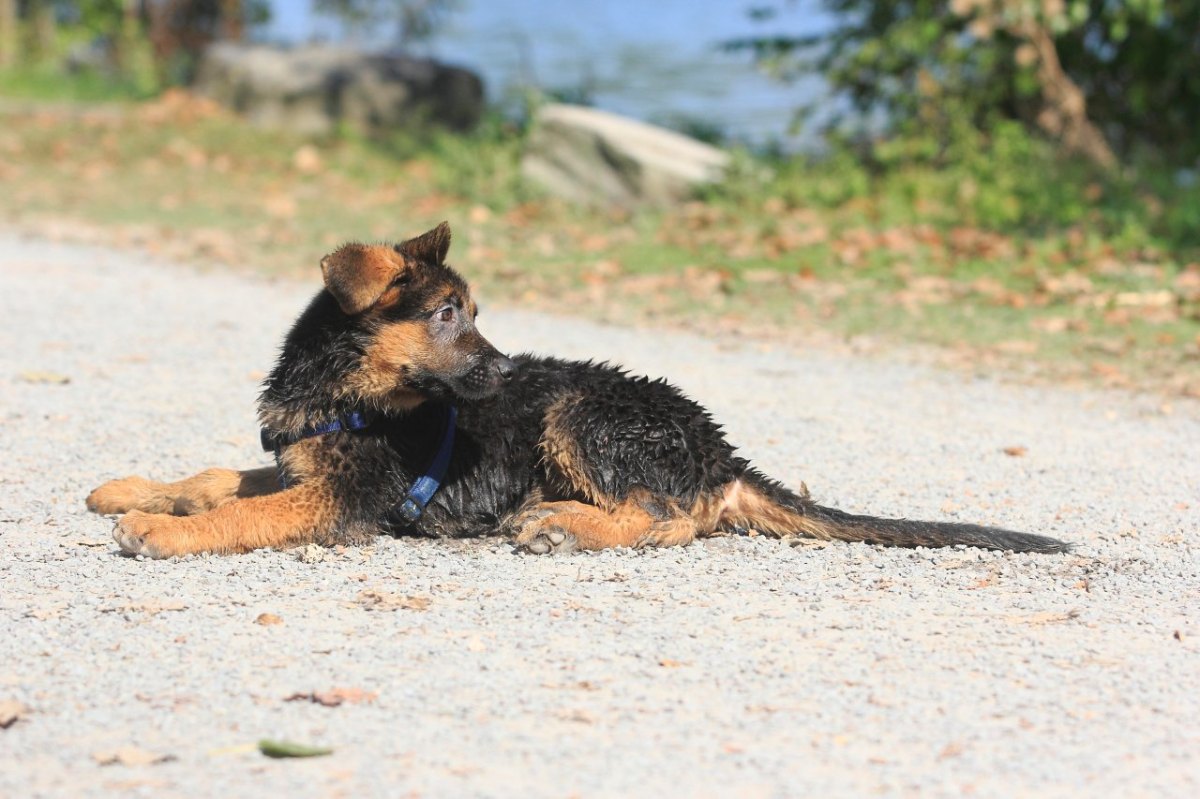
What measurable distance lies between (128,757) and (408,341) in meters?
2.05

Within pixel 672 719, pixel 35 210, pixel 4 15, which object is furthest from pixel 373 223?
pixel 4 15

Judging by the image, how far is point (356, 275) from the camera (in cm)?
516

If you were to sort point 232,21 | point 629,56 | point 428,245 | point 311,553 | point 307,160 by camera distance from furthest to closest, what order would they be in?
1. point 629,56
2. point 232,21
3. point 307,160
4. point 428,245
5. point 311,553

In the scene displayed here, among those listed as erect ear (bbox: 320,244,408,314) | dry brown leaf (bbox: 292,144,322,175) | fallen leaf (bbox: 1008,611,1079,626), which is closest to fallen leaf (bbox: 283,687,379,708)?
erect ear (bbox: 320,244,408,314)

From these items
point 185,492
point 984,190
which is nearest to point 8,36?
point 984,190

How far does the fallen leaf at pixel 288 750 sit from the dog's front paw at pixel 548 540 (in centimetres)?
174

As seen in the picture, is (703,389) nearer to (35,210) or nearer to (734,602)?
(734,602)

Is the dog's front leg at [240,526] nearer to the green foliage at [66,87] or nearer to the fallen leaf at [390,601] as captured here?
the fallen leaf at [390,601]

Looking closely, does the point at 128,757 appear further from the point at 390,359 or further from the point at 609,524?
the point at 609,524

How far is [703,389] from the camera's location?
27.5 feet

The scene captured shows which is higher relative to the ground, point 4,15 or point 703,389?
point 4,15

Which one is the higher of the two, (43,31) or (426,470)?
(43,31)

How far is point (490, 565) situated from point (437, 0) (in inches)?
737

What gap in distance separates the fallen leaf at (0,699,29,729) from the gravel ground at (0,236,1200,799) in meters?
0.02
